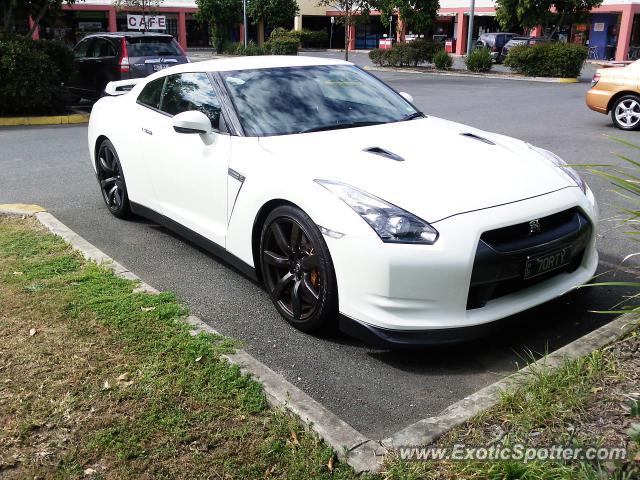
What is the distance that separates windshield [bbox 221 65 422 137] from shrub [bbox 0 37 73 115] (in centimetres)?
994

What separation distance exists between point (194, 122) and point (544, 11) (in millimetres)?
25180

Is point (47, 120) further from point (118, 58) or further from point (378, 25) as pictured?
point (378, 25)

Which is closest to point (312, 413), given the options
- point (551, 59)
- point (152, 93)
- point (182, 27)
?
point (152, 93)

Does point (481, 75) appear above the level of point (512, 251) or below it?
above

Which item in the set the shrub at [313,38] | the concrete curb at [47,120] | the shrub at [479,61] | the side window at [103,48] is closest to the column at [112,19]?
the shrub at [313,38]

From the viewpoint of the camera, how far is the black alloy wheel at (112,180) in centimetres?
610

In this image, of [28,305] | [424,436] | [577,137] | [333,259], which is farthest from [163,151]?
[577,137]

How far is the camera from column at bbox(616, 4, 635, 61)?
39281 millimetres

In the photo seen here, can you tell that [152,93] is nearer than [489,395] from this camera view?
No

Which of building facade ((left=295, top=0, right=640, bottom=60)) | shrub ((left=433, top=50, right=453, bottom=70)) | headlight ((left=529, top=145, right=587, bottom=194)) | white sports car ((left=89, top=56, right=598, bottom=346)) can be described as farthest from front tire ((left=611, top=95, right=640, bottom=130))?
building facade ((left=295, top=0, right=640, bottom=60))

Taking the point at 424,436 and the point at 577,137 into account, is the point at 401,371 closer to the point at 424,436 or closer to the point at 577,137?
the point at 424,436

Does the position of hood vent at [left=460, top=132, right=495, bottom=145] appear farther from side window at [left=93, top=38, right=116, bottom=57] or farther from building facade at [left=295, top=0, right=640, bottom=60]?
building facade at [left=295, top=0, right=640, bottom=60]

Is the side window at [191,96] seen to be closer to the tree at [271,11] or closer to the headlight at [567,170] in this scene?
the headlight at [567,170]

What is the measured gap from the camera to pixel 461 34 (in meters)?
48.5
